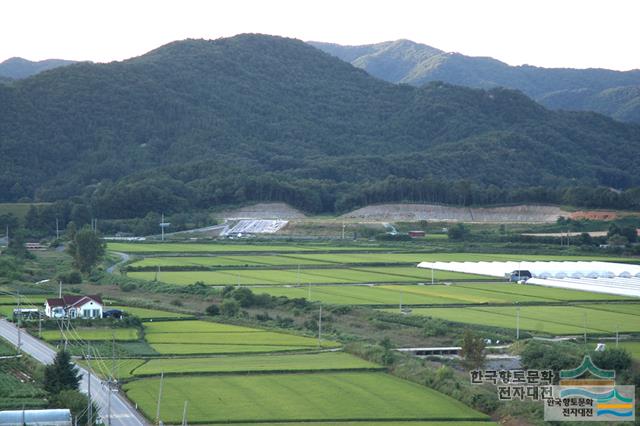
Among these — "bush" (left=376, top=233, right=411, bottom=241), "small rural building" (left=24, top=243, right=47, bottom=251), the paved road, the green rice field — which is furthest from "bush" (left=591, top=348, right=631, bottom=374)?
"small rural building" (left=24, top=243, right=47, bottom=251)

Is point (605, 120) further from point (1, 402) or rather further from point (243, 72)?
point (1, 402)

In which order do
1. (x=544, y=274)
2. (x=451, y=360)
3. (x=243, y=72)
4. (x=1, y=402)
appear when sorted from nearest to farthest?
1. (x=1, y=402)
2. (x=451, y=360)
3. (x=544, y=274)
4. (x=243, y=72)

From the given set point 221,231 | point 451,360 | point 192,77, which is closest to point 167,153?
point 192,77

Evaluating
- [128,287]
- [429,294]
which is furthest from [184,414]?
[128,287]

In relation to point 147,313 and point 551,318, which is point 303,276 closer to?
point 147,313

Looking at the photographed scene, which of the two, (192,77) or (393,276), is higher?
(192,77)

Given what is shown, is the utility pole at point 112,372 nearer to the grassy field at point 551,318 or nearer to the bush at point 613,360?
the grassy field at point 551,318

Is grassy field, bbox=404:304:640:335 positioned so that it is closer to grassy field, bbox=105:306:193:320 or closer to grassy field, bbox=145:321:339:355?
grassy field, bbox=145:321:339:355
